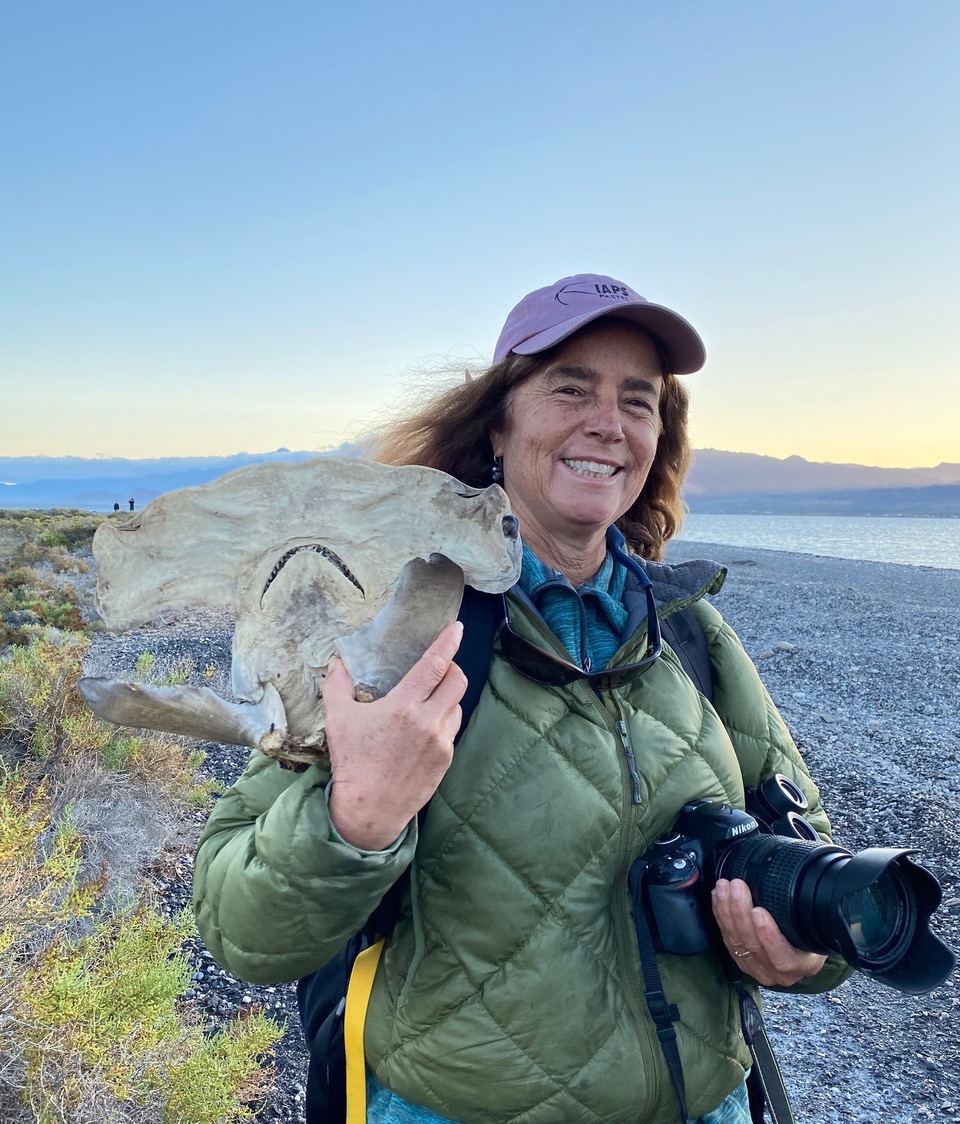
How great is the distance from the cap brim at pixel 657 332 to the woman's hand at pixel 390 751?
84 cm

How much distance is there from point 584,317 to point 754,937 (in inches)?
52.4

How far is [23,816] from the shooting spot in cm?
275

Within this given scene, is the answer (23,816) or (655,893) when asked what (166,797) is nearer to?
(23,816)

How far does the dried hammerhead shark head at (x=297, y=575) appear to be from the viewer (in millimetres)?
1202

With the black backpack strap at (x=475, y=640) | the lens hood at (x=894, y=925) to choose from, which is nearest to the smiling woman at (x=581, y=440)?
the black backpack strap at (x=475, y=640)

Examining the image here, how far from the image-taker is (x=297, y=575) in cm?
125

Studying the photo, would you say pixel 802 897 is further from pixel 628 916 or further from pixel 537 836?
pixel 537 836

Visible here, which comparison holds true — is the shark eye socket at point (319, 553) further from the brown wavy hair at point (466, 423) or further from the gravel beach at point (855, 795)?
the brown wavy hair at point (466, 423)

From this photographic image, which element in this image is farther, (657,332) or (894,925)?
(657,332)

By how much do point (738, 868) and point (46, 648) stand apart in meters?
6.20

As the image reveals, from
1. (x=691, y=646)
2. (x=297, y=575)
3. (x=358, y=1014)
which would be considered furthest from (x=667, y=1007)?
(x=297, y=575)

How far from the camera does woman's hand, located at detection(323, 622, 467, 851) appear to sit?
1118 mm

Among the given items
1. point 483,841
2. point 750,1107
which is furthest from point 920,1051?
point 483,841

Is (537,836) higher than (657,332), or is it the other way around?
(657,332)
